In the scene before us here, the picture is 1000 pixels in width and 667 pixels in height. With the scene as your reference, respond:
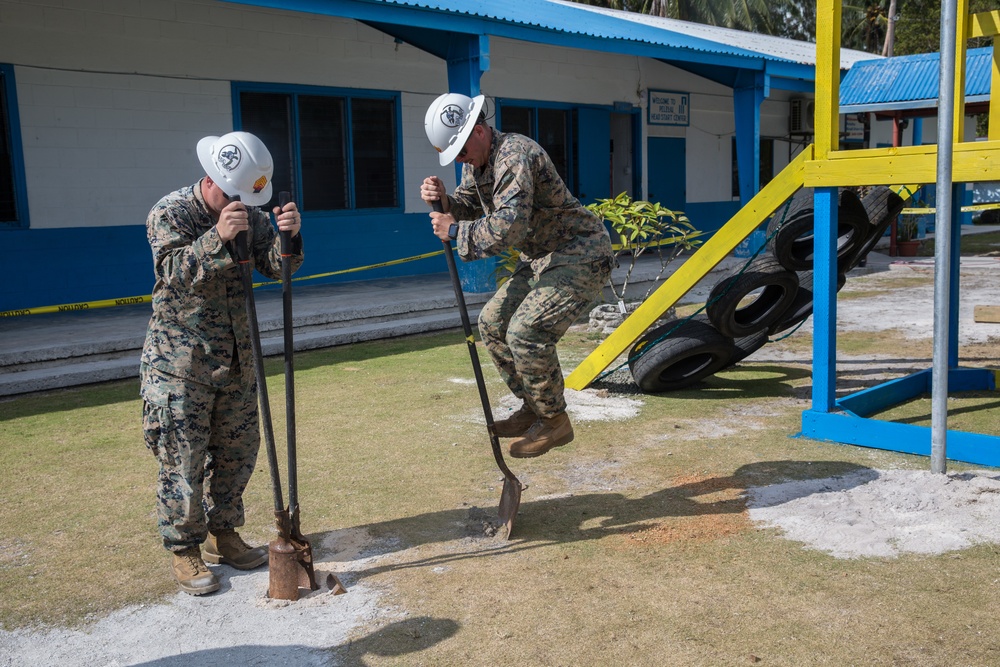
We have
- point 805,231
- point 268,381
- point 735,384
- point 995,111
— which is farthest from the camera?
point 268,381

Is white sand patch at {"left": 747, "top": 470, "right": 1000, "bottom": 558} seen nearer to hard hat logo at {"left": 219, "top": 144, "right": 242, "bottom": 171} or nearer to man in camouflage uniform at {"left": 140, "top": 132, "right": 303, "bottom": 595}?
man in camouflage uniform at {"left": 140, "top": 132, "right": 303, "bottom": 595}

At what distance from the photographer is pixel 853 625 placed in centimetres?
316

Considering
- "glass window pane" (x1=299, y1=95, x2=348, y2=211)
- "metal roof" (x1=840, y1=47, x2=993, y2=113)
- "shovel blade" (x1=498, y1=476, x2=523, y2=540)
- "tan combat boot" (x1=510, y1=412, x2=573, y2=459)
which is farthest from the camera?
"metal roof" (x1=840, y1=47, x2=993, y2=113)

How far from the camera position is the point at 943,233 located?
442 centimetres

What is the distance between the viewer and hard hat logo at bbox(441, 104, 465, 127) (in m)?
4.04

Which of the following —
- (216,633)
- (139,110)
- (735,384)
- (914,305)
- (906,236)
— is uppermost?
(139,110)

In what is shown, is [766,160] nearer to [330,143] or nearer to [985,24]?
[330,143]

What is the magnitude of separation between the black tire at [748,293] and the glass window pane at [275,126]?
20.6 ft

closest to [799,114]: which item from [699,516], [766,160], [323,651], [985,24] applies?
[766,160]

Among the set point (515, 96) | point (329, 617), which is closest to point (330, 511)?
point (329, 617)

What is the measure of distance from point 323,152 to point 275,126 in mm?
696

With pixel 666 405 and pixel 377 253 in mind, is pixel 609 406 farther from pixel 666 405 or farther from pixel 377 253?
pixel 377 253

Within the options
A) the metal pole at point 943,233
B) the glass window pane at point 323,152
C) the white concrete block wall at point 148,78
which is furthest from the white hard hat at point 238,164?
the glass window pane at point 323,152

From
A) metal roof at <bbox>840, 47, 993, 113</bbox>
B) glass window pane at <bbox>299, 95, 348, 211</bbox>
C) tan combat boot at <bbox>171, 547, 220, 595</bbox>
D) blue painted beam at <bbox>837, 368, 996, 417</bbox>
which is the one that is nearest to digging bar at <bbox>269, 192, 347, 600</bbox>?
tan combat boot at <bbox>171, 547, 220, 595</bbox>
